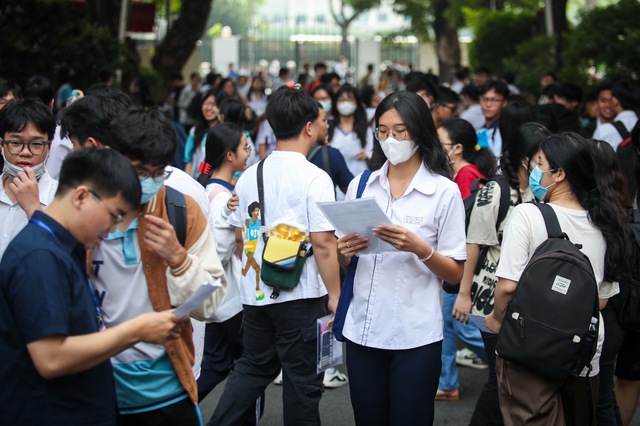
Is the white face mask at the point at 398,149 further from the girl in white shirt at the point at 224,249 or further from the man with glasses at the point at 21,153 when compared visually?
the man with glasses at the point at 21,153

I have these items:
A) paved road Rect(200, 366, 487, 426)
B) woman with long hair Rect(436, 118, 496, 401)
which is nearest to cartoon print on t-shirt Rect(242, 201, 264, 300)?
paved road Rect(200, 366, 487, 426)

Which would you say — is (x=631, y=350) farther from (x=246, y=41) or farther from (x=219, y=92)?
(x=246, y=41)

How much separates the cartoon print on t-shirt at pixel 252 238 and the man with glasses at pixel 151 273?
1254 mm

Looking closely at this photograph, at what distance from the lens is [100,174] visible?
2.68 m

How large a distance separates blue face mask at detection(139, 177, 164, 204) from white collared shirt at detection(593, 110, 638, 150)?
240 inches

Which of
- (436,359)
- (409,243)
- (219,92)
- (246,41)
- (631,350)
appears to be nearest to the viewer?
(409,243)

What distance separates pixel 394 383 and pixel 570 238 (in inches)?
41.7

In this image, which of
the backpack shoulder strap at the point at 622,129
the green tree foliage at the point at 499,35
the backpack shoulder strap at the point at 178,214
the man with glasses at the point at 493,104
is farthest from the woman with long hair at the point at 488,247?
the green tree foliage at the point at 499,35

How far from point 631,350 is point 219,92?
16.8 feet

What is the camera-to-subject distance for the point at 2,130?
4254 mm

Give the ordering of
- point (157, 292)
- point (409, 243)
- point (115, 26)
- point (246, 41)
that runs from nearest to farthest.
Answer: point (157, 292) → point (409, 243) → point (115, 26) → point (246, 41)

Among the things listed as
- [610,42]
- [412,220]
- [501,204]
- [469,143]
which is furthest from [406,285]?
[610,42]

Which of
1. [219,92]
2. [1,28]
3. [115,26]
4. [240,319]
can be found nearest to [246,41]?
[115,26]

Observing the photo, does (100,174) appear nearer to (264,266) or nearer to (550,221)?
(264,266)
